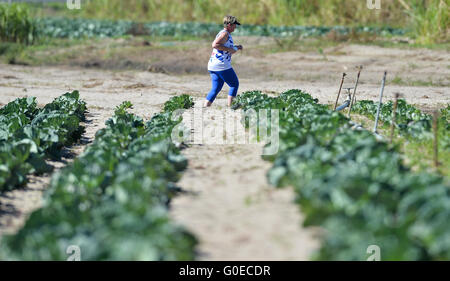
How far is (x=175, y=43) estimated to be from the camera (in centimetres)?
2145

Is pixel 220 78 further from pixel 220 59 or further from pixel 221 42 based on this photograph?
pixel 221 42

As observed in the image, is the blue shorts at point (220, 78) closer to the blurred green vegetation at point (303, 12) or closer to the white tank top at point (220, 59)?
the white tank top at point (220, 59)

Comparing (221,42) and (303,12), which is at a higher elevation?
(303,12)

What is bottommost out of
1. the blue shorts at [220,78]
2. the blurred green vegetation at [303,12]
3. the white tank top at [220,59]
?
the blue shorts at [220,78]

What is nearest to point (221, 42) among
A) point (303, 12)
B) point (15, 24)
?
point (15, 24)

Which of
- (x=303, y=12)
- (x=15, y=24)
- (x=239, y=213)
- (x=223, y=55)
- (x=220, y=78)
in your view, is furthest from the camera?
(x=303, y=12)

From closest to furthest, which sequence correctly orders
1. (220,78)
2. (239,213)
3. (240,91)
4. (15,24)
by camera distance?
(239,213) < (220,78) < (240,91) < (15,24)

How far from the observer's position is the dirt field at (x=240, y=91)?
193 inches

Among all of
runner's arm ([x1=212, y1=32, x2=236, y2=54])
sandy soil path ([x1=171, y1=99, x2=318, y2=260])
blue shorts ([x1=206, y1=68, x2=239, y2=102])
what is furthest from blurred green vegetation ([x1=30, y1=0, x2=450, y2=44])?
sandy soil path ([x1=171, y1=99, x2=318, y2=260])

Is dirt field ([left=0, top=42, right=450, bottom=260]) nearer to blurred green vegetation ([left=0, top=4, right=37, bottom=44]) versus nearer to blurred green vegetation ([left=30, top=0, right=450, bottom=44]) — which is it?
blurred green vegetation ([left=30, top=0, right=450, bottom=44])

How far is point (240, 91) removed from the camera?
14.0m

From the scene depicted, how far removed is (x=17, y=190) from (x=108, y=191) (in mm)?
1693

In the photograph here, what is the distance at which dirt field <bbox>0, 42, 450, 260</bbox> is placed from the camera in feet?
16.1

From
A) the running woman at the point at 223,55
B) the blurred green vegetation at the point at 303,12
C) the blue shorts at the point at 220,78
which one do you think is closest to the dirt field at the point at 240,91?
the blue shorts at the point at 220,78
